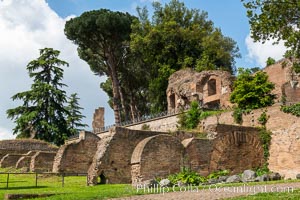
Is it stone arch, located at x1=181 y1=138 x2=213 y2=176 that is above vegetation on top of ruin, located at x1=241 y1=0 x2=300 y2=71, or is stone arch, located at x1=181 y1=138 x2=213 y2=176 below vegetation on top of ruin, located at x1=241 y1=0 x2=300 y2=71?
below

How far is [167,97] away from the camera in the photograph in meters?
38.8

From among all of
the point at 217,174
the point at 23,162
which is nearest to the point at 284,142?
the point at 217,174

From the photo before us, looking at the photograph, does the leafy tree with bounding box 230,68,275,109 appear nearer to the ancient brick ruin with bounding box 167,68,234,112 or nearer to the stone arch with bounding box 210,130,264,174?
the stone arch with bounding box 210,130,264,174

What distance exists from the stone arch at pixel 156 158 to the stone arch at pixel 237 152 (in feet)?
6.43

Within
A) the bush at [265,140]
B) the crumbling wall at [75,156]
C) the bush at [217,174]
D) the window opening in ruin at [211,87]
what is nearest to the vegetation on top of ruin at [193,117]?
the bush at [265,140]

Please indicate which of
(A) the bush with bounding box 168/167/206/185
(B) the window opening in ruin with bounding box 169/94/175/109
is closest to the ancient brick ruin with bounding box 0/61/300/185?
(A) the bush with bounding box 168/167/206/185

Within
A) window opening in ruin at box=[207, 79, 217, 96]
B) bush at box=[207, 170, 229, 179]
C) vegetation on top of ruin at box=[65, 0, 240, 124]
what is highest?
vegetation on top of ruin at box=[65, 0, 240, 124]

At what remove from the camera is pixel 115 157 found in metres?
18.6

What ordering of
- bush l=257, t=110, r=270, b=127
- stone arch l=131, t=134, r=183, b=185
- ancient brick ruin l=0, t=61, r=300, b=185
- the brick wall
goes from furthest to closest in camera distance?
bush l=257, t=110, r=270, b=127
the brick wall
ancient brick ruin l=0, t=61, r=300, b=185
stone arch l=131, t=134, r=183, b=185

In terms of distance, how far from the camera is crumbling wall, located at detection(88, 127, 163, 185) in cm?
1806

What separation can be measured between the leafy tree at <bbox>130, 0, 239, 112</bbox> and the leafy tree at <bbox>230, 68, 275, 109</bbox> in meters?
10.3

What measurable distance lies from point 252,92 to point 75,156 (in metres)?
10.7

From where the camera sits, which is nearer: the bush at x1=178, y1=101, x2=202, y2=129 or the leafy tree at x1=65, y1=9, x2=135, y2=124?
the bush at x1=178, y1=101, x2=202, y2=129

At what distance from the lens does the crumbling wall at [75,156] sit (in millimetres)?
23547
